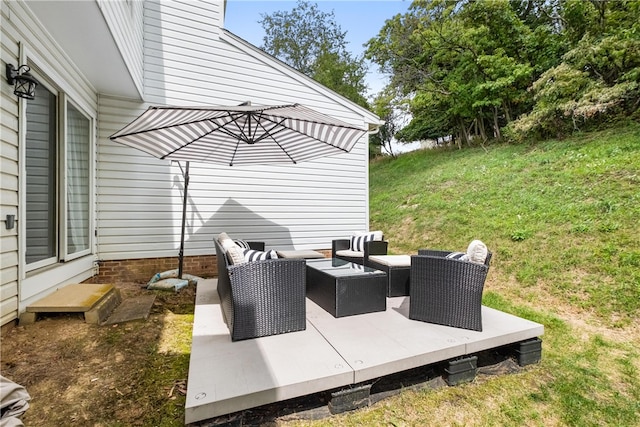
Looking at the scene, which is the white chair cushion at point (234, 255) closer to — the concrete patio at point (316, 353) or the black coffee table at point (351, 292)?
the concrete patio at point (316, 353)

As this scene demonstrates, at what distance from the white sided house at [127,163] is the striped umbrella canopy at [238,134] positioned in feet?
2.99

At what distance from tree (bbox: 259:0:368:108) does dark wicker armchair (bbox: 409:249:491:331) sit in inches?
661

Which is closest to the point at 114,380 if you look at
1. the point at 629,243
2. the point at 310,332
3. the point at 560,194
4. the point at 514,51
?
the point at 310,332

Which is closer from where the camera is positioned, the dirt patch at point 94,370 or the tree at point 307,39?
the dirt patch at point 94,370

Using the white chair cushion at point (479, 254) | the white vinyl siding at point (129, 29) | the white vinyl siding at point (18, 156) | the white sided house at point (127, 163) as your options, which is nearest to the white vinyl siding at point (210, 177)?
the white sided house at point (127, 163)

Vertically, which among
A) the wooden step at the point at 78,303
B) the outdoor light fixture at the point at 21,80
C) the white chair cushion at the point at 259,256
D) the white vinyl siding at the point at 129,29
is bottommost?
the wooden step at the point at 78,303

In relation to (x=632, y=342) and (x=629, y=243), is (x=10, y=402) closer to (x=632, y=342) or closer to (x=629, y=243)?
(x=632, y=342)

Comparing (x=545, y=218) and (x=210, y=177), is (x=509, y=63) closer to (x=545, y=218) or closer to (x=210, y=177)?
(x=545, y=218)

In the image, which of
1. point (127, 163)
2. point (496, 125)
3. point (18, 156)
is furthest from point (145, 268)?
point (496, 125)

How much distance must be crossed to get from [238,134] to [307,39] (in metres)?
17.0

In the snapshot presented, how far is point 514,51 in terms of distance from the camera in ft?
39.5

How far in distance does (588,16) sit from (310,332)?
13.4m

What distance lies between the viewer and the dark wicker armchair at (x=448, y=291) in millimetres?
2732

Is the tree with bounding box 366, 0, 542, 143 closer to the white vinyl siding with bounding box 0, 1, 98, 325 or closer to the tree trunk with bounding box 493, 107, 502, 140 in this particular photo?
the tree trunk with bounding box 493, 107, 502, 140
